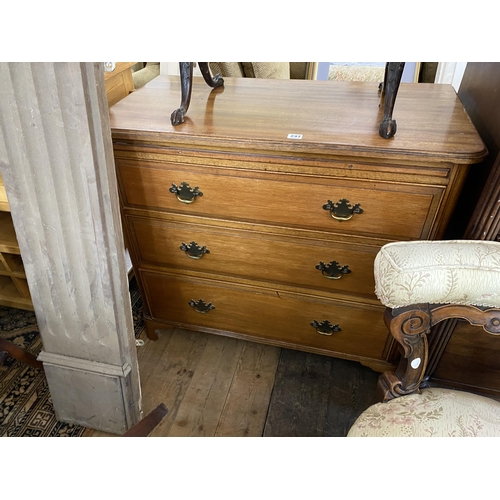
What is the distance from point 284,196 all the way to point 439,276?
55 cm

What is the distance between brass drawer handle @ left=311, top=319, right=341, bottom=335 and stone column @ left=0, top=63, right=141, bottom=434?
0.64m

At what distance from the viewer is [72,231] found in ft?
Result: 3.30

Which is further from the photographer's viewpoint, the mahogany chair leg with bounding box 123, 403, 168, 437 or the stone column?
the mahogany chair leg with bounding box 123, 403, 168, 437

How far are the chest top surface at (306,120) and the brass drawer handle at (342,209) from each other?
155mm

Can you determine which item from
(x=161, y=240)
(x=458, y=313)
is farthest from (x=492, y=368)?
(x=161, y=240)

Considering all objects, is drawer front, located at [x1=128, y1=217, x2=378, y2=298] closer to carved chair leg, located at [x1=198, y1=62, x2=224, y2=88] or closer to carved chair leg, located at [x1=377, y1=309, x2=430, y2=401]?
carved chair leg, located at [x1=377, y1=309, x2=430, y2=401]

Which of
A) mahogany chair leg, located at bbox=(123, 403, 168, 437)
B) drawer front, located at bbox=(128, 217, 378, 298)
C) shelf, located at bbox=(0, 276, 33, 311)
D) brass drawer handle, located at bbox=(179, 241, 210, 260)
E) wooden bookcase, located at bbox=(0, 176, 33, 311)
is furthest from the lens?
shelf, located at bbox=(0, 276, 33, 311)

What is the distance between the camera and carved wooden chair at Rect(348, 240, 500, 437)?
79 centimetres

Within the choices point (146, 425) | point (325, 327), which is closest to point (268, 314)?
point (325, 327)

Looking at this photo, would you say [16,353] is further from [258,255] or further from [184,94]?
[184,94]

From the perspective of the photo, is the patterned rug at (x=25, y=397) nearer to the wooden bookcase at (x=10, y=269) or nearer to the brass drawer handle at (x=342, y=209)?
the wooden bookcase at (x=10, y=269)

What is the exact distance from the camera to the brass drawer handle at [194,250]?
142cm

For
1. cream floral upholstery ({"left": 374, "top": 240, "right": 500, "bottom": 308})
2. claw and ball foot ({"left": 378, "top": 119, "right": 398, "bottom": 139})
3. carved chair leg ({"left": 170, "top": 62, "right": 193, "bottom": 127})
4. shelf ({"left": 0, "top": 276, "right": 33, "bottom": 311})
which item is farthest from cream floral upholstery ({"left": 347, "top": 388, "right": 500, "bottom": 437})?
shelf ({"left": 0, "top": 276, "right": 33, "bottom": 311})

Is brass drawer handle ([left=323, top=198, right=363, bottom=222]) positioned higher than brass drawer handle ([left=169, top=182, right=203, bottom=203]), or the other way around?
brass drawer handle ([left=323, top=198, right=363, bottom=222])
